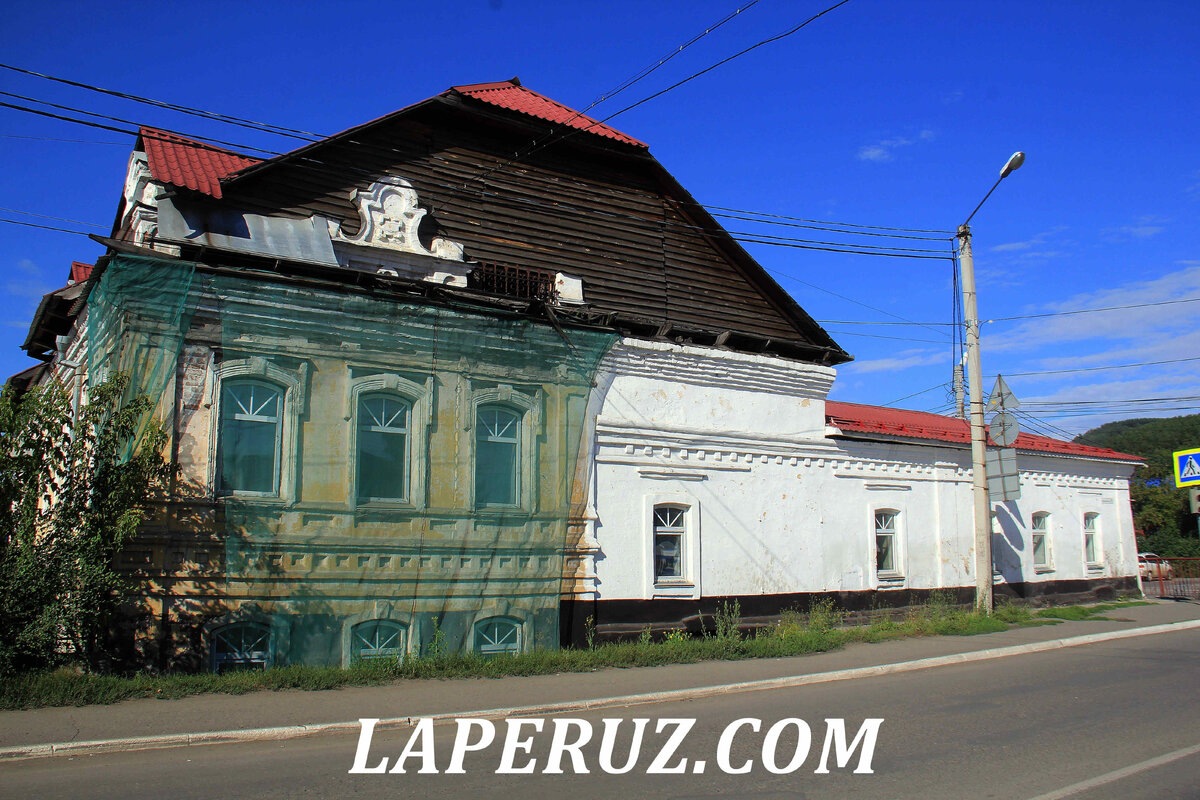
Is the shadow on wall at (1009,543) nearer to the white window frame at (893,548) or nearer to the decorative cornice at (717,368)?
the white window frame at (893,548)

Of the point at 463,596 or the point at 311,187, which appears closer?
the point at 463,596

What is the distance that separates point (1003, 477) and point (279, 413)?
12.9 metres

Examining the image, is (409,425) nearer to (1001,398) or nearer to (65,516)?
(65,516)

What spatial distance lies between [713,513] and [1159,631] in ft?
29.4

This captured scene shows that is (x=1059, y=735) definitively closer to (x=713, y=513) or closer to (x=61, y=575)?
(x=713, y=513)

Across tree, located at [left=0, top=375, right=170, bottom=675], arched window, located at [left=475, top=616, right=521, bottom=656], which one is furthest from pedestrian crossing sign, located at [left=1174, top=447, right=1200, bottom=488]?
tree, located at [left=0, top=375, right=170, bottom=675]

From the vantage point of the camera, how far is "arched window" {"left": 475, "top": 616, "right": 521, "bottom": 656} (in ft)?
37.0

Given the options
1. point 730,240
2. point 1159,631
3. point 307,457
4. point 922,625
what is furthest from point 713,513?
point 1159,631

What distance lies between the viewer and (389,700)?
8570 mm

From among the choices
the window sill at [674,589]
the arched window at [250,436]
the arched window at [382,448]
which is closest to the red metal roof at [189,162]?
the arched window at [250,436]

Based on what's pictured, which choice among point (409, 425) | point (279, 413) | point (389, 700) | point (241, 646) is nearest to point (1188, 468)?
point (409, 425)

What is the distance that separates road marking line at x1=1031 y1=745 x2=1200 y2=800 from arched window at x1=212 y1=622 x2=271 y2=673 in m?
8.13

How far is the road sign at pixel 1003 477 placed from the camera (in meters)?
15.9

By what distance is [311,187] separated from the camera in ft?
39.3
